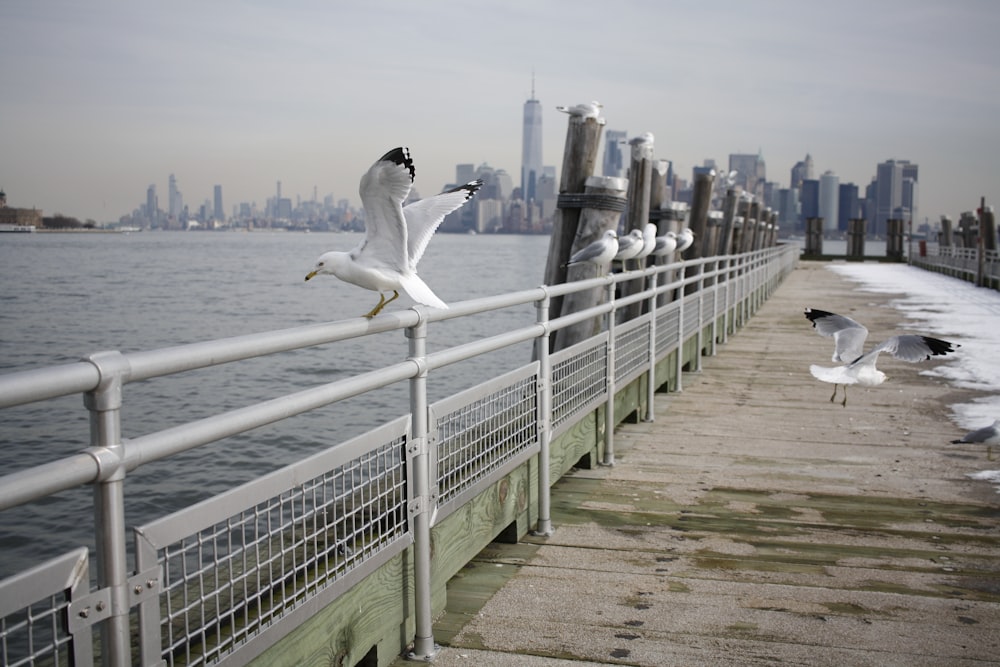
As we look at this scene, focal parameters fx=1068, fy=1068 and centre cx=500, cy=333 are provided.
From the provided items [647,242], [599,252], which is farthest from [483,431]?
[647,242]

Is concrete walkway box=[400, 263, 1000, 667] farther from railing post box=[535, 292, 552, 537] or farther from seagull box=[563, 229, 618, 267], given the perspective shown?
seagull box=[563, 229, 618, 267]

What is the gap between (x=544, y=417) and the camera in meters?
5.19

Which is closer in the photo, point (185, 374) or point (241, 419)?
point (241, 419)

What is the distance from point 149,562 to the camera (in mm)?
2209

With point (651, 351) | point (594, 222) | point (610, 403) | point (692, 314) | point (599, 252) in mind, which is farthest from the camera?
point (692, 314)

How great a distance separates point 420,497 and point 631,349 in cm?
415

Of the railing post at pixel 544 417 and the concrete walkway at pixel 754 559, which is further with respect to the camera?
the railing post at pixel 544 417

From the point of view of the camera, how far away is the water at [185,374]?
389 inches

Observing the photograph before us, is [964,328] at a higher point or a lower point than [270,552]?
lower

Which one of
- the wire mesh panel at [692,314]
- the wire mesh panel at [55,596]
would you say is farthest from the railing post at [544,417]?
the wire mesh panel at [692,314]

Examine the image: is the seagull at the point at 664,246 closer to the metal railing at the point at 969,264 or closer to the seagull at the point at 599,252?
the seagull at the point at 599,252

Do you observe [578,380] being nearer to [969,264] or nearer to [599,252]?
[599,252]

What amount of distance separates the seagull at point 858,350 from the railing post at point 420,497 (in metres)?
4.81

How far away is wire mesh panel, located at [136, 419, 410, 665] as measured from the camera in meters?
2.43
